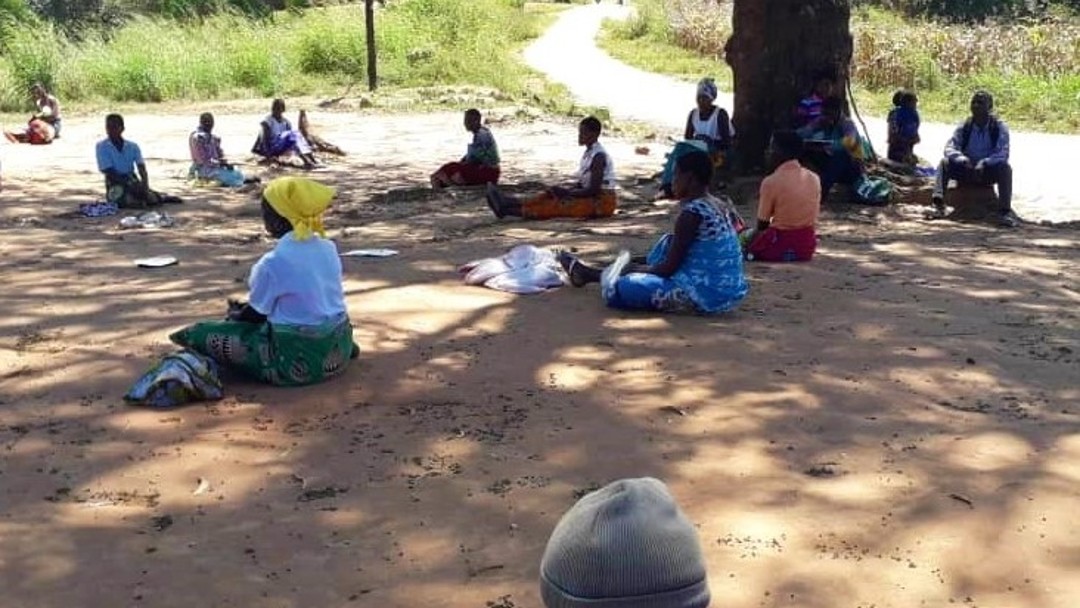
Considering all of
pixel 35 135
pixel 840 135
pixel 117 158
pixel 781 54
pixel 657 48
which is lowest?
pixel 35 135

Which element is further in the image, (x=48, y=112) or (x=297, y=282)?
(x=48, y=112)

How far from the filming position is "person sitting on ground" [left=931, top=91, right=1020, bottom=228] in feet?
35.1

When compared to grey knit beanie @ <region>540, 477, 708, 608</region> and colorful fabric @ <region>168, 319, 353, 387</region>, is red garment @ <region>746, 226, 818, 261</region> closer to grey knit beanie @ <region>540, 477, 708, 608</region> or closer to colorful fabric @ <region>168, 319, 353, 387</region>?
colorful fabric @ <region>168, 319, 353, 387</region>

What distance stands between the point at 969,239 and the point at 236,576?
7371mm

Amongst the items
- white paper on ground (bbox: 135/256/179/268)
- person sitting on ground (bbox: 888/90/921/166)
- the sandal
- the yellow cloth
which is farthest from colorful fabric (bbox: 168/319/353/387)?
person sitting on ground (bbox: 888/90/921/166)

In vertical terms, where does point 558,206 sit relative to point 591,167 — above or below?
below

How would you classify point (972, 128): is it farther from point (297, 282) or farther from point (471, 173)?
point (297, 282)

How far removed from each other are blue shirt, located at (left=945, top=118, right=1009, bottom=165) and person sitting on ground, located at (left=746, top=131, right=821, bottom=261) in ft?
10.4

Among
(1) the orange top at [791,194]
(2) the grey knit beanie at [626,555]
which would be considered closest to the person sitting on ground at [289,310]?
(1) the orange top at [791,194]

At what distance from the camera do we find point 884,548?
381cm

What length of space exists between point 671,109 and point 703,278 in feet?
51.2

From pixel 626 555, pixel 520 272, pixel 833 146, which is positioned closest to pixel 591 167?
pixel 833 146

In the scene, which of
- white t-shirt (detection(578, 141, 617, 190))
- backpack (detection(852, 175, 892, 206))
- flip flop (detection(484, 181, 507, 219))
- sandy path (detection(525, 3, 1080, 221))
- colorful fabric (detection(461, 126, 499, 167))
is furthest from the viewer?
sandy path (detection(525, 3, 1080, 221))

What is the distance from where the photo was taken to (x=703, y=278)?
6645mm
